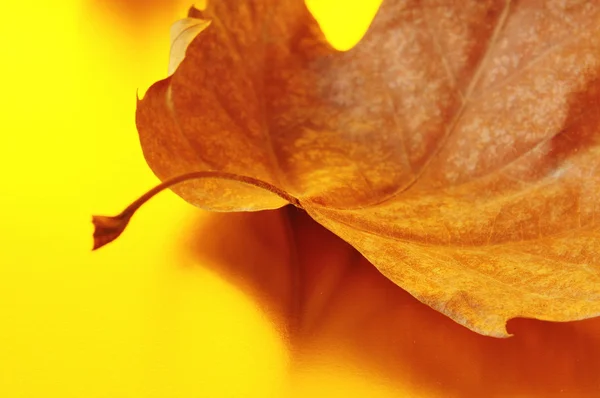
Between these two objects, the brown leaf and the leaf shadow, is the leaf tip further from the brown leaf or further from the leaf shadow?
the leaf shadow

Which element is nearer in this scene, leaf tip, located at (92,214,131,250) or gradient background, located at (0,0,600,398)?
leaf tip, located at (92,214,131,250)

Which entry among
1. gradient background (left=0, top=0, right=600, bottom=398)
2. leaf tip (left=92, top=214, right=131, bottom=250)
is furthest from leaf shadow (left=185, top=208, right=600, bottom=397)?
leaf tip (left=92, top=214, right=131, bottom=250)

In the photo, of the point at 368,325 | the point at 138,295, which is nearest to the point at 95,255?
the point at 138,295

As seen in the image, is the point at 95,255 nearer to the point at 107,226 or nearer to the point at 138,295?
the point at 138,295

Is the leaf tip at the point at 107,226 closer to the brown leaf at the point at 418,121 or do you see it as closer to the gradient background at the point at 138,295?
the brown leaf at the point at 418,121

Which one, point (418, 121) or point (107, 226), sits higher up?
point (418, 121)
